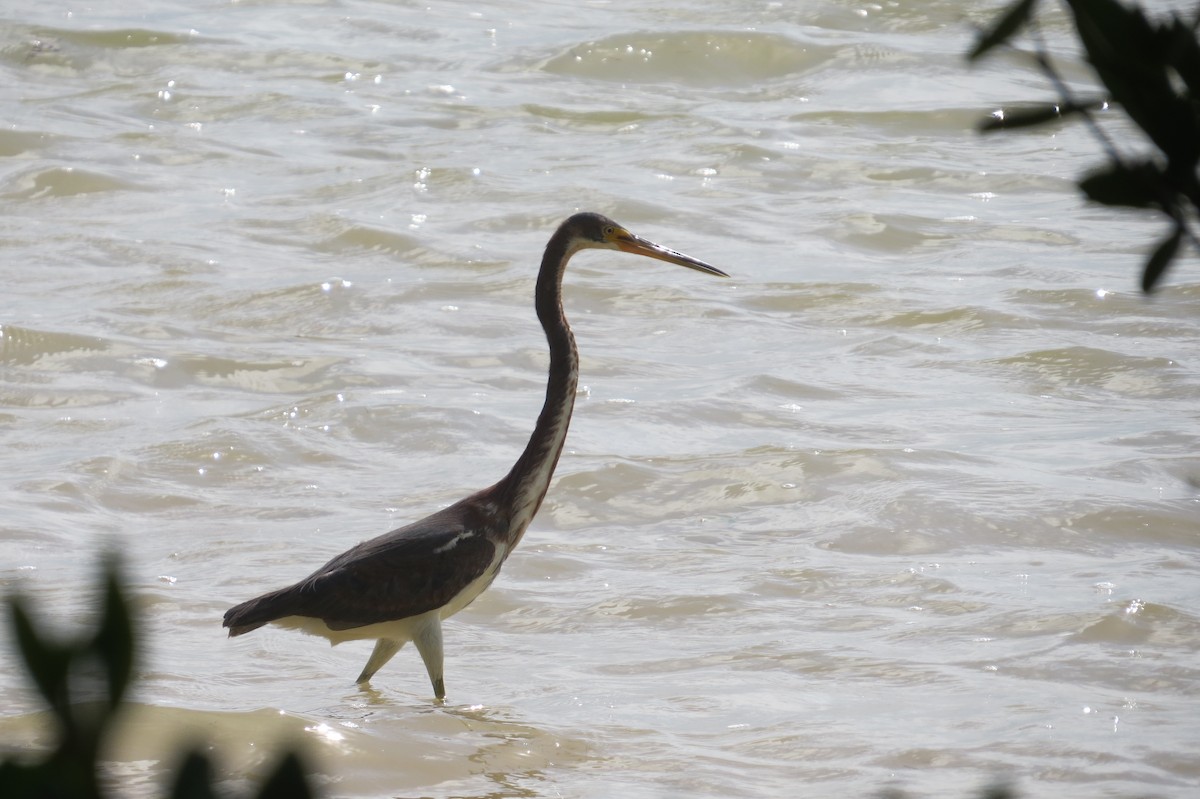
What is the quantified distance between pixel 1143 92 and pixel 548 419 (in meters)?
4.54

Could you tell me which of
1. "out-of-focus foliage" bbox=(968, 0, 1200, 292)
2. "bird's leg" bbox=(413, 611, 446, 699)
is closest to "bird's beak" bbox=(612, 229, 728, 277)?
"bird's leg" bbox=(413, 611, 446, 699)

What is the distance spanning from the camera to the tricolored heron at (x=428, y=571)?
5430 mm

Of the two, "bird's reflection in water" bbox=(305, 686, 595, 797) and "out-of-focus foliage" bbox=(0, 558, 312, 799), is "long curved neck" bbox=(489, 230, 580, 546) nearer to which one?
"bird's reflection in water" bbox=(305, 686, 595, 797)

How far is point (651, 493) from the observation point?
8344 millimetres

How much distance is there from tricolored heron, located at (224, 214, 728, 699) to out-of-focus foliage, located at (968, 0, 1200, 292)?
4252mm

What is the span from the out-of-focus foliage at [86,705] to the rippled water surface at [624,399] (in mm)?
34

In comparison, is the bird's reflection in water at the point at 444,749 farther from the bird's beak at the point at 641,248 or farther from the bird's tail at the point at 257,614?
the bird's beak at the point at 641,248

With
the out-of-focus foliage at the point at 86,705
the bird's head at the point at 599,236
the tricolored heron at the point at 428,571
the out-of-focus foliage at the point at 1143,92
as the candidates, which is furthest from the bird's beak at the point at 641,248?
the out-of-focus foliage at the point at 86,705

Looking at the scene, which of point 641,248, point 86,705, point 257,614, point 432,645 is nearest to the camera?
point 86,705

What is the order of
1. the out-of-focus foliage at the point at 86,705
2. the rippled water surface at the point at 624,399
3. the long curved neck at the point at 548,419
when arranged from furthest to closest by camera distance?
the long curved neck at the point at 548,419 → the rippled water surface at the point at 624,399 → the out-of-focus foliage at the point at 86,705

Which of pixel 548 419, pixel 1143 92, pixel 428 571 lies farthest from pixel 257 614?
pixel 1143 92

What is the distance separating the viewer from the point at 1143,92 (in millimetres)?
1413

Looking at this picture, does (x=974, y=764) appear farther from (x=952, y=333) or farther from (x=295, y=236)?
(x=295, y=236)

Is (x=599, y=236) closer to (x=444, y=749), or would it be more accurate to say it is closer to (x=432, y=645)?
(x=432, y=645)
